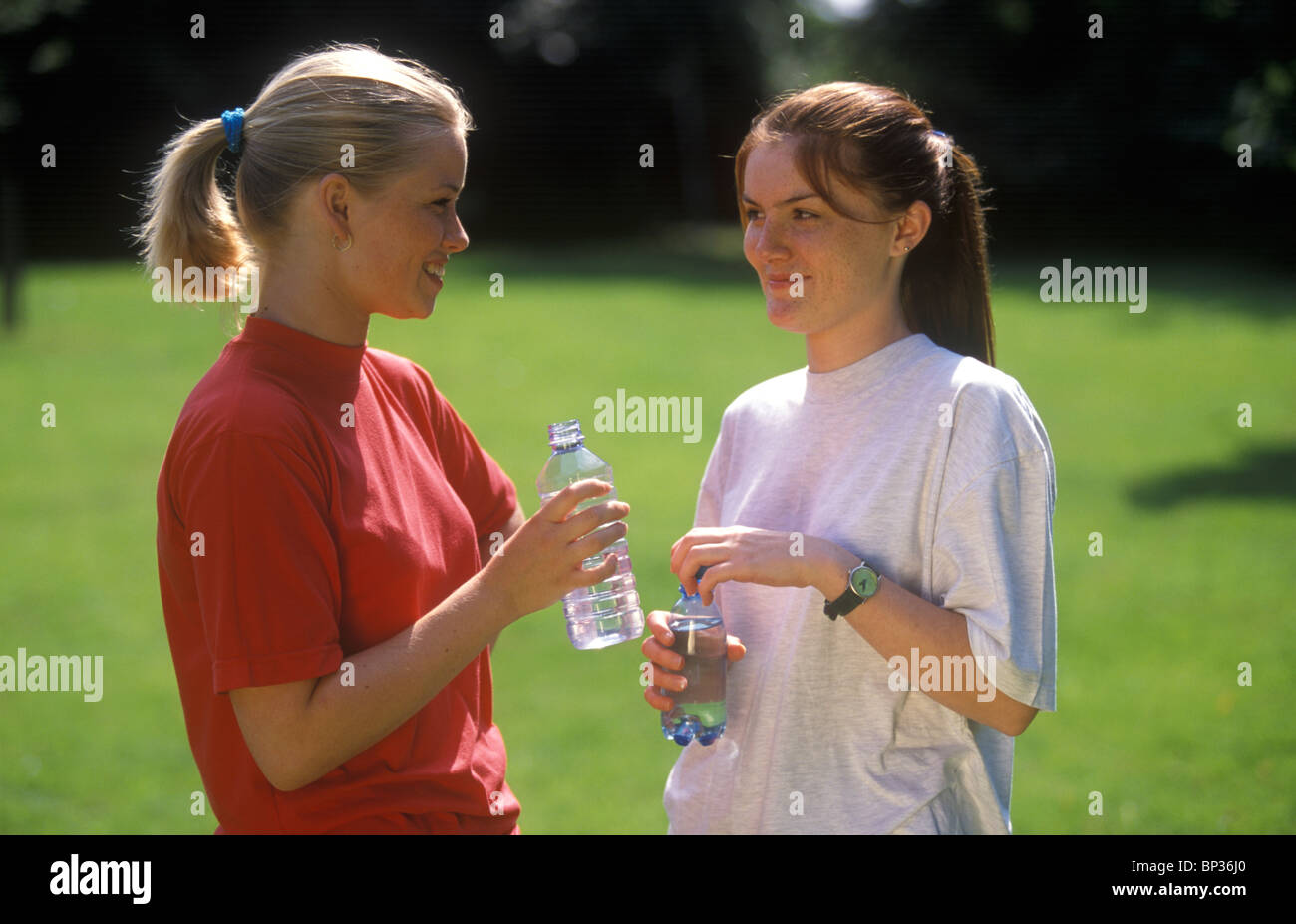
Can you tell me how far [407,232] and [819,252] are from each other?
942mm

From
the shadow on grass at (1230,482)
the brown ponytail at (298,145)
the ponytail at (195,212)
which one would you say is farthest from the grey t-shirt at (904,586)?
the shadow on grass at (1230,482)

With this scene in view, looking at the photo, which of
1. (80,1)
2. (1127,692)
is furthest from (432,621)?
(80,1)

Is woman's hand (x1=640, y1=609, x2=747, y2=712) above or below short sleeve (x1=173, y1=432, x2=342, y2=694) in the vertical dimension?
below

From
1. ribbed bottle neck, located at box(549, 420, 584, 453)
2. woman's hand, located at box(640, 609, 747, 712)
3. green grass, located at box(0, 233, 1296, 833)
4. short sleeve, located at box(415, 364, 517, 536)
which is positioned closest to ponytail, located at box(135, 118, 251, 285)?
short sleeve, located at box(415, 364, 517, 536)

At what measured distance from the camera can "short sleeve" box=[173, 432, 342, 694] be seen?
2264 mm

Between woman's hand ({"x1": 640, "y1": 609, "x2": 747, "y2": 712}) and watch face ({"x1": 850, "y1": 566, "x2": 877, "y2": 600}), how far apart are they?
42cm

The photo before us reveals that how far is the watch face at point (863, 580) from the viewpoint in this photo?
2559 mm

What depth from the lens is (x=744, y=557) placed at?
8.55 ft

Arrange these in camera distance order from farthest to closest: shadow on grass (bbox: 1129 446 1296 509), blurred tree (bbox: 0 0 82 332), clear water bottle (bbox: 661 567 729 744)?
blurred tree (bbox: 0 0 82 332)
shadow on grass (bbox: 1129 446 1296 509)
clear water bottle (bbox: 661 567 729 744)

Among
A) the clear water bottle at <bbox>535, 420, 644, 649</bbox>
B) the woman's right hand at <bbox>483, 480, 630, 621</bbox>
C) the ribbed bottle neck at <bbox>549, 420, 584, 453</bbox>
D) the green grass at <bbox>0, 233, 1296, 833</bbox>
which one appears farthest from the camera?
the green grass at <bbox>0, 233, 1296, 833</bbox>

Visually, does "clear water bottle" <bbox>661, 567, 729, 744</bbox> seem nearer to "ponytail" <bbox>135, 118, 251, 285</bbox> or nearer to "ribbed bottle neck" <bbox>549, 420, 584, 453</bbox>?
"ribbed bottle neck" <bbox>549, 420, 584, 453</bbox>

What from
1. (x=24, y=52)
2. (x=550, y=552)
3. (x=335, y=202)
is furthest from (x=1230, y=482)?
(x=24, y=52)

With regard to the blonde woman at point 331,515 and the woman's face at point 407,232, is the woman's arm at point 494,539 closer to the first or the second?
the blonde woman at point 331,515
